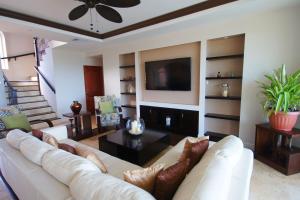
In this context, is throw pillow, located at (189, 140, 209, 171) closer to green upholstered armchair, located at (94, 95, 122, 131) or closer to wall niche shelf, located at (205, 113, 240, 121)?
wall niche shelf, located at (205, 113, 240, 121)

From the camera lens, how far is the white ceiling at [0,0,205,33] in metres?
2.60

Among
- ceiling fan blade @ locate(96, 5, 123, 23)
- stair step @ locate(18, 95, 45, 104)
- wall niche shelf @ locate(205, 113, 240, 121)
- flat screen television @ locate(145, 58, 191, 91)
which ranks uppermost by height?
ceiling fan blade @ locate(96, 5, 123, 23)

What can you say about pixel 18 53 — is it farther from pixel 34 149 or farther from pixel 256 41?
pixel 256 41

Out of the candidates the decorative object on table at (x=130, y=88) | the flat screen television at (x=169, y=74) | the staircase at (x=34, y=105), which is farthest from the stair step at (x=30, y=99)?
the flat screen television at (x=169, y=74)

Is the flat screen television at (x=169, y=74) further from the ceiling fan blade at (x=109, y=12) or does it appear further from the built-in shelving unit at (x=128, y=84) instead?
the ceiling fan blade at (x=109, y=12)

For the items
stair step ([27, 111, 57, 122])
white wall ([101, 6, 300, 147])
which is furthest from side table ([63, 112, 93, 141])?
white wall ([101, 6, 300, 147])

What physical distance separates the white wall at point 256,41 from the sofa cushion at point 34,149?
3.08m

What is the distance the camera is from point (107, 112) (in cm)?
465

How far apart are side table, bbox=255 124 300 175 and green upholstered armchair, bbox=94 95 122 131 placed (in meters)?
3.18

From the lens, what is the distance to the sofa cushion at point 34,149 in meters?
1.48

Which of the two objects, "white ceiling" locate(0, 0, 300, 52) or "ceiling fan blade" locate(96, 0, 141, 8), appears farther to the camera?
"white ceiling" locate(0, 0, 300, 52)

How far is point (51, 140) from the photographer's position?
1846 mm

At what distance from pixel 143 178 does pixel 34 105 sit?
545cm

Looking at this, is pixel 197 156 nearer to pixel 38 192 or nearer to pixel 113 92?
pixel 38 192
